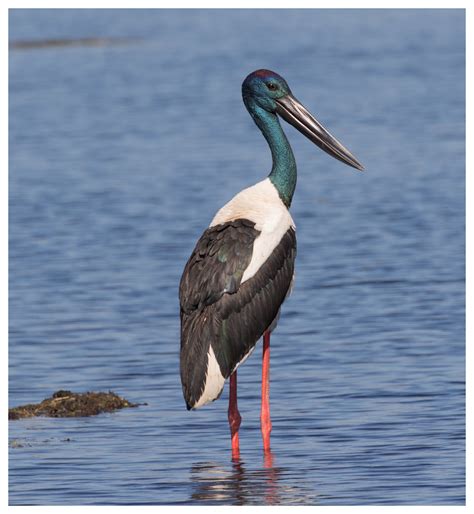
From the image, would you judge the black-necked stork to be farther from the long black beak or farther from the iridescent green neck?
the long black beak

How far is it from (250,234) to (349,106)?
2361 cm

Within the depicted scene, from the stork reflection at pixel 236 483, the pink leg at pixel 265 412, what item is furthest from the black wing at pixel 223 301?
the stork reflection at pixel 236 483

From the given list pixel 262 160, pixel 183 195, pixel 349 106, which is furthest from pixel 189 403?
pixel 349 106

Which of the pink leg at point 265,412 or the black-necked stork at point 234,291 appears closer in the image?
the black-necked stork at point 234,291

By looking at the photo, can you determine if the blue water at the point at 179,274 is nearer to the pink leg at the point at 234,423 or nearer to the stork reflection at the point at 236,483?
the stork reflection at the point at 236,483

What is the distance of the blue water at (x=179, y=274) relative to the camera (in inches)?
387

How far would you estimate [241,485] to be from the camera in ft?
31.0

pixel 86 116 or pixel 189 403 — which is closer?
pixel 189 403

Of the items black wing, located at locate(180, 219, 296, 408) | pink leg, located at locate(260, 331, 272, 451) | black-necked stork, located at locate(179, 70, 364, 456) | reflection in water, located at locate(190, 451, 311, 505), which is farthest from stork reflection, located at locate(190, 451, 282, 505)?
black wing, located at locate(180, 219, 296, 408)

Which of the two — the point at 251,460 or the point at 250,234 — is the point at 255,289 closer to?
the point at 250,234

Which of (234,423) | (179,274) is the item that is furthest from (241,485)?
(179,274)

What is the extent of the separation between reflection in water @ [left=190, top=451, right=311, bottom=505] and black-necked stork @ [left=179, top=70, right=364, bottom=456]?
329 mm

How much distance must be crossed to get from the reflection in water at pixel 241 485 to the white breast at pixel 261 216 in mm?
1220

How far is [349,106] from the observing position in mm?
33281
